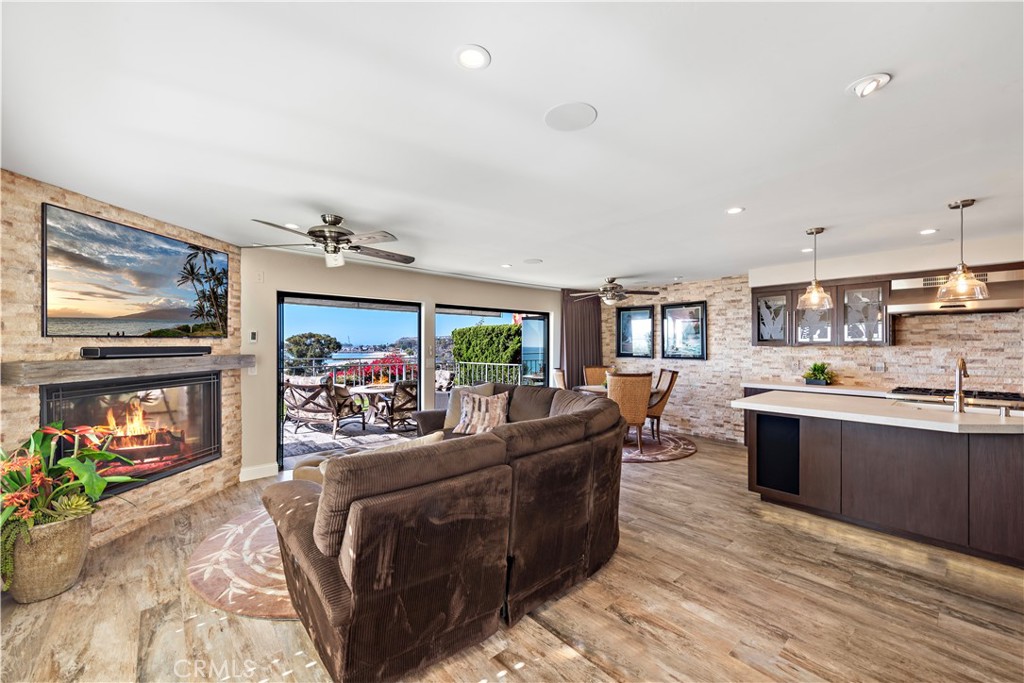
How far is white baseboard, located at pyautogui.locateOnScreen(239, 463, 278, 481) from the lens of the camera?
4332mm

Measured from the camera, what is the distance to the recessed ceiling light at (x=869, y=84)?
5.07 feet

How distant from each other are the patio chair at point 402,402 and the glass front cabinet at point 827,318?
4812 millimetres

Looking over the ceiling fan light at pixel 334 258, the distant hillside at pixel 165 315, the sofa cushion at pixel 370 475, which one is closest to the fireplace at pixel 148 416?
the distant hillside at pixel 165 315

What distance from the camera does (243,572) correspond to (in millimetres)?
2525

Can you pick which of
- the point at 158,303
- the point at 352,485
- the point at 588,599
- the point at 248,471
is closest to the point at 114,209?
the point at 158,303

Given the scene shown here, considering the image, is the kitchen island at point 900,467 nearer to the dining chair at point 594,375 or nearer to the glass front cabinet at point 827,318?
the glass front cabinet at point 827,318

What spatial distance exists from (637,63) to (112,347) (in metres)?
3.84

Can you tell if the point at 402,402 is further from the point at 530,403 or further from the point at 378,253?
the point at 378,253

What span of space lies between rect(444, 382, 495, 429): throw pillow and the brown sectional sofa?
215 centimetres

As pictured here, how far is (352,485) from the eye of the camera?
153 centimetres

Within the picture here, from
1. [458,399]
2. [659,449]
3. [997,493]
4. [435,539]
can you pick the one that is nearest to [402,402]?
[458,399]

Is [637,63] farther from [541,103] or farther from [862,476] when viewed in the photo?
[862,476]

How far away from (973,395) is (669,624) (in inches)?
161

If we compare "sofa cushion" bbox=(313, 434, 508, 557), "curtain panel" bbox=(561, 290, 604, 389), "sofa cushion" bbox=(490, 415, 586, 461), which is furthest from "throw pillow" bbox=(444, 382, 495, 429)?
"curtain panel" bbox=(561, 290, 604, 389)
